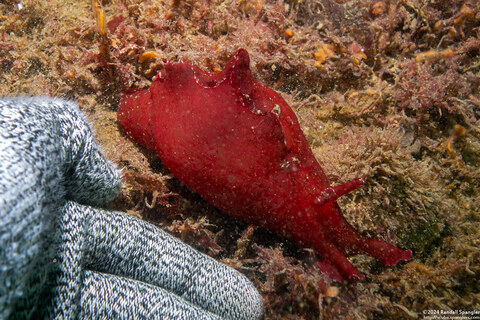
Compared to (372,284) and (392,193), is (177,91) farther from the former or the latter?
(372,284)

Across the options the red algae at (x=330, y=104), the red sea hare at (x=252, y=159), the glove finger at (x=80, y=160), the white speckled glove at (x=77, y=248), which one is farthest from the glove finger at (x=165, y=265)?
the red sea hare at (x=252, y=159)

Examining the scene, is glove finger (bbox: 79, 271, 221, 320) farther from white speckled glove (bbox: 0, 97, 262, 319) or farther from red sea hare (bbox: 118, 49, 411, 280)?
red sea hare (bbox: 118, 49, 411, 280)

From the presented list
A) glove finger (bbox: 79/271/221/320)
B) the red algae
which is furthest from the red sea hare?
glove finger (bbox: 79/271/221/320)

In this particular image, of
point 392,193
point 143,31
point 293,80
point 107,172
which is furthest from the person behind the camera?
point 293,80

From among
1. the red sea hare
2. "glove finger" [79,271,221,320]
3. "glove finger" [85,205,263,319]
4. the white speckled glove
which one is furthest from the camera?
the red sea hare

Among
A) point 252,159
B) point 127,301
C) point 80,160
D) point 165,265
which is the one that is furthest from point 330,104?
point 127,301

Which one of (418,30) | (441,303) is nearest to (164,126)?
(441,303)

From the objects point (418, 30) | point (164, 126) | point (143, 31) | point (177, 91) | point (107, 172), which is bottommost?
point (107, 172)

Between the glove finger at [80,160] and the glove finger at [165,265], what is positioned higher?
the glove finger at [80,160]

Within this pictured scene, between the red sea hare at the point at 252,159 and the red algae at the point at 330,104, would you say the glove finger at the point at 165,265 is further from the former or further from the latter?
the red sea hare at the point at 252,159
